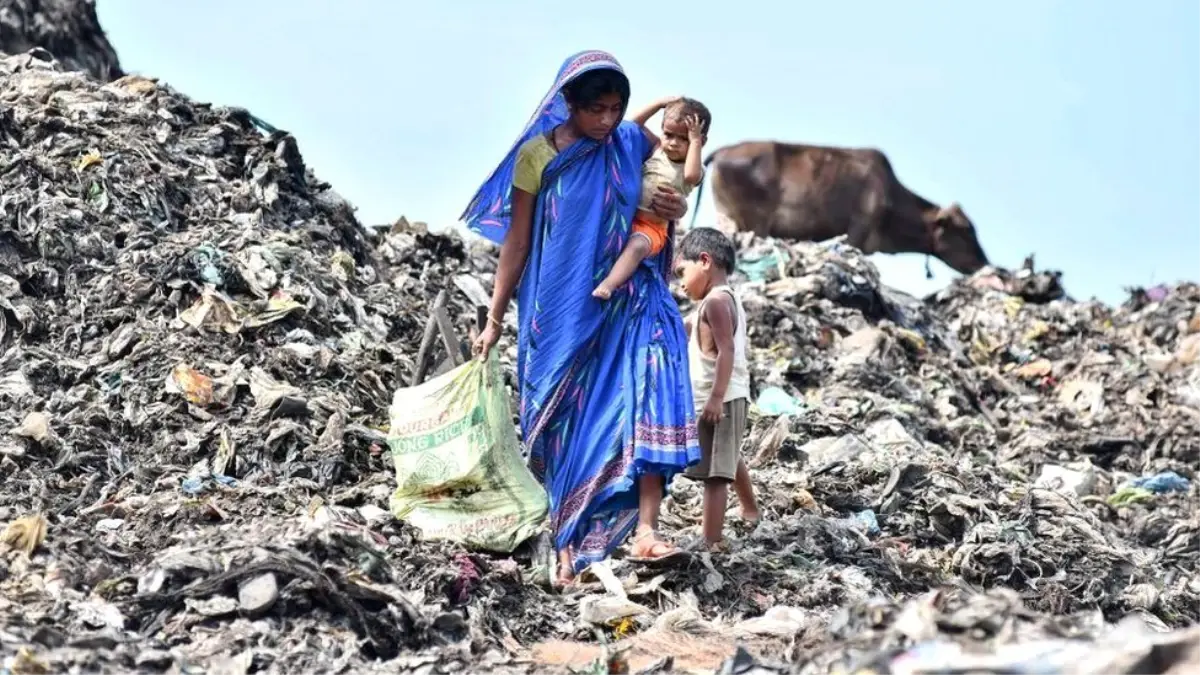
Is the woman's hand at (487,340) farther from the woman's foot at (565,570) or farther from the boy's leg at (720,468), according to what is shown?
the boy's leg at (720,468)

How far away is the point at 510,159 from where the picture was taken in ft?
18.1

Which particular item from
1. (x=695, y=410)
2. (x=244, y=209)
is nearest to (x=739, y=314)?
(x=695, y=410)

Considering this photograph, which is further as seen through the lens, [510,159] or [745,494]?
[745,494]

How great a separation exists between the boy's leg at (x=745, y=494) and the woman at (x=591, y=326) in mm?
874

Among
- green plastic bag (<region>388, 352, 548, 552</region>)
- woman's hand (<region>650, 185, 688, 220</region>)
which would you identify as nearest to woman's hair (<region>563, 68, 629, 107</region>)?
woman's hand (<region>650, 185, 688, 220</region>)

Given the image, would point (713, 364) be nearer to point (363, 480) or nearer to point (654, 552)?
point (654, 552)

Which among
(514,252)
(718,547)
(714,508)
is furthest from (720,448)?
(514,252)

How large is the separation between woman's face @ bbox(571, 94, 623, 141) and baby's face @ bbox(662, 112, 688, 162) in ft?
0.66

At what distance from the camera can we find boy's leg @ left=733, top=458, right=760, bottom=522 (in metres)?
6.25

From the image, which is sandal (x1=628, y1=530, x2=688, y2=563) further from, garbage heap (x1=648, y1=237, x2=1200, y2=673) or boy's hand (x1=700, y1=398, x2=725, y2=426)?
boy's hand (x1=700, y1=398, x2=725, y2=426)

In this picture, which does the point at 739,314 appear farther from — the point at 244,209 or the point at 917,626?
the point at 244,209

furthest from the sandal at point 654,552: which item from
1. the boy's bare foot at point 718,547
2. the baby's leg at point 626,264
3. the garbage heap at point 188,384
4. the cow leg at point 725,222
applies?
the cow leg at point 725,222

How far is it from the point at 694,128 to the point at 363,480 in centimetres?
191

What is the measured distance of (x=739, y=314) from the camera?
5770mm
